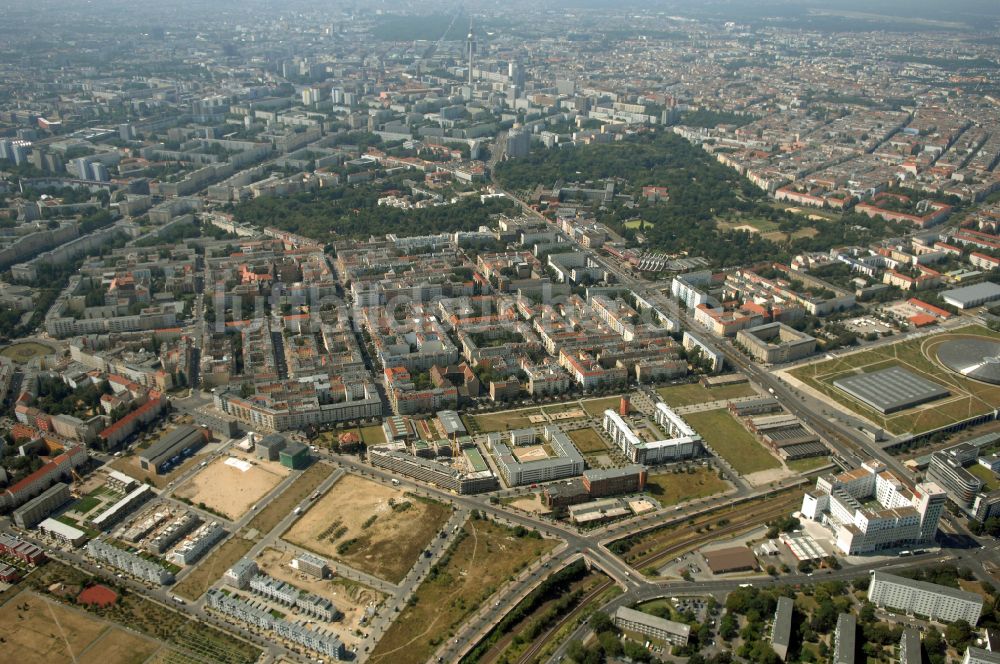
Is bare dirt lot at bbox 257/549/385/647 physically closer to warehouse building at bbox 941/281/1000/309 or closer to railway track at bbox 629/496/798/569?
railway track at bbox 629/496/798/569

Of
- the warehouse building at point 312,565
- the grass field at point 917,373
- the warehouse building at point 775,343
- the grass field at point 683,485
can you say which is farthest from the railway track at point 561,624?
the warehouse building at point 775,343

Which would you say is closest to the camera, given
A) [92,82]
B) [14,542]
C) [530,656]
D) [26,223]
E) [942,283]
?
[530,656]

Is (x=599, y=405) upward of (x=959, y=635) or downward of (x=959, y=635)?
downward

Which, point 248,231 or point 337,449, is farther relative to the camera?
point 248,231

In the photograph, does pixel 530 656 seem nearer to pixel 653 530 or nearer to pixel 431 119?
pixel 653 530

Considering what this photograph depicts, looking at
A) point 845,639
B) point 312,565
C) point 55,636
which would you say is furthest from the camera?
point 312,565

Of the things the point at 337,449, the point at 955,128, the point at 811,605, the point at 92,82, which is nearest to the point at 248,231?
the point at 337,449

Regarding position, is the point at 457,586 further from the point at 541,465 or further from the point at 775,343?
the point at 775,343

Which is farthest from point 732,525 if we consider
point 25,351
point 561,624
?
point 25,351
